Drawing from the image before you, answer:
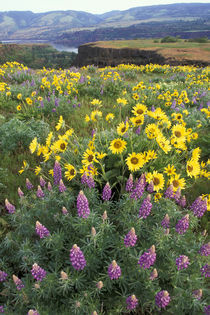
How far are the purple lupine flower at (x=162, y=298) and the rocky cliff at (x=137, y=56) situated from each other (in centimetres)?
3030

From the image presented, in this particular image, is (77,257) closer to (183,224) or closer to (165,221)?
(165,221)

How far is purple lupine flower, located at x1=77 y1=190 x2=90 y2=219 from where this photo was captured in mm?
1854

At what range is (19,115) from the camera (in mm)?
5770

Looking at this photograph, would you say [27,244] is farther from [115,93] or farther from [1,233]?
[115,93]

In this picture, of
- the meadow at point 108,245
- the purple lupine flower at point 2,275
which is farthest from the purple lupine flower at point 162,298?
the purple lupine flower at point 2,275

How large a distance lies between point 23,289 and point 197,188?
286 centimetres

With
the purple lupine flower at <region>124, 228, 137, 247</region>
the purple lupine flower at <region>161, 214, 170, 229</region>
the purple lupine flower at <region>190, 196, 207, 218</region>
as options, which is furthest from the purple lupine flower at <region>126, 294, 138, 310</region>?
the purple lupine flower at <region>190, 196, 207, 218</region>

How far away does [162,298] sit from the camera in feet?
5.25

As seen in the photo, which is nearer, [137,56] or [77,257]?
[77,257]

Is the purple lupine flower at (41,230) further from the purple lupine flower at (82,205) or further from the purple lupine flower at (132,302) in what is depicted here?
the purple lupine flower at (132,302)

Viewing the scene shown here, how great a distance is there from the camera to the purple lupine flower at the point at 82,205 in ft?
6.08

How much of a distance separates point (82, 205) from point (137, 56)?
1889 inches

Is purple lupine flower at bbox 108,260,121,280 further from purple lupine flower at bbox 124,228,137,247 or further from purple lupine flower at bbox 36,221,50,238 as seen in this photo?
purple lupine flower at bbox 36,221,50,238

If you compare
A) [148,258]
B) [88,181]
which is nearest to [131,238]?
[148,258]
